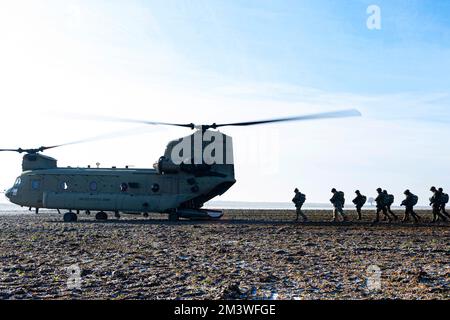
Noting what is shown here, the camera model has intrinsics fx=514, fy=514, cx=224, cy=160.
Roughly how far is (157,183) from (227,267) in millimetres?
18220

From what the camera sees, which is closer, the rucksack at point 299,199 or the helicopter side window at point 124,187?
the helicopter side window at point 124,187

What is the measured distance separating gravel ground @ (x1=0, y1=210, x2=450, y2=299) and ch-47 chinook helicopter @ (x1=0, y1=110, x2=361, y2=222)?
10.7m

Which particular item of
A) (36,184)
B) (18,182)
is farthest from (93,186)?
(18,182)

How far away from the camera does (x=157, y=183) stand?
28.5m

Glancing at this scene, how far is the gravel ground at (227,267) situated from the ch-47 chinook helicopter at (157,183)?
10651 mm

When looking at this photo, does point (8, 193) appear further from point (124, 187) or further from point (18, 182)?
point (124, 187)

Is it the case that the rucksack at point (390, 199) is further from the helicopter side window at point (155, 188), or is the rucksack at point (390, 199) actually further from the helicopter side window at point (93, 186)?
the helicopter side window at point (93, 186)

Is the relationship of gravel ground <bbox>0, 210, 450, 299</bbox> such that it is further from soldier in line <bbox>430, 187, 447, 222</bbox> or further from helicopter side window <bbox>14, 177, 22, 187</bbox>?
helicopter side window <bbox>14, 177, 22, 187</bbox>

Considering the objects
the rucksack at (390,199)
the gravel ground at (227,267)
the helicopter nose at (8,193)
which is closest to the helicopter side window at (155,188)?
the helicopter nose at (8,193)

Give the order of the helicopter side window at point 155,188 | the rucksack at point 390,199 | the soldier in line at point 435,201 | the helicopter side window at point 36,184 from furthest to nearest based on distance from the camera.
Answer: the helicopter side window at point 36,184 → the helicopter side window at point 155,188 → the rucksack at point 390,199 → the soldier in line at point 435,201

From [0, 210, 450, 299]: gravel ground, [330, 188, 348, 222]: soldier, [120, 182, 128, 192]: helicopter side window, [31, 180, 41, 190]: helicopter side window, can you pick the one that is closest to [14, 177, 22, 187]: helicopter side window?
[31, 180, 41, 190]: helicopter side window

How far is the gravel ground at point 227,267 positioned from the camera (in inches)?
318
